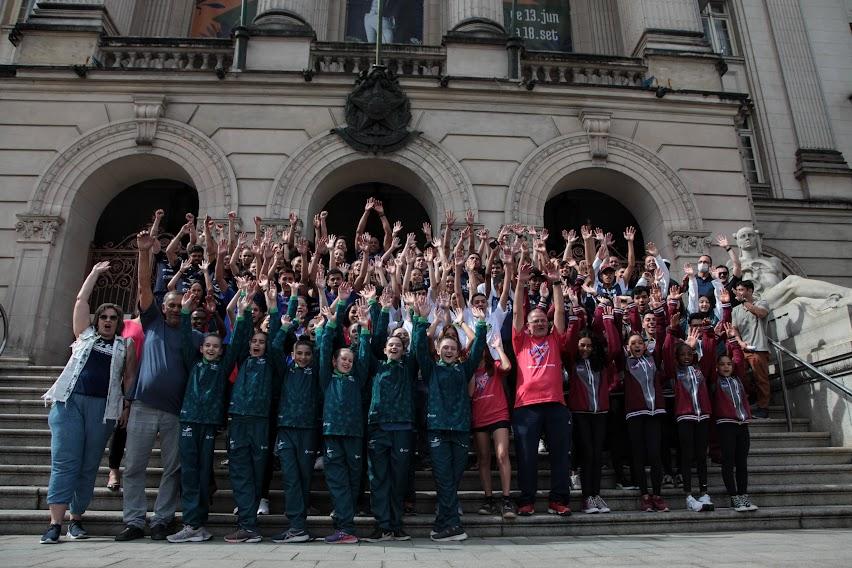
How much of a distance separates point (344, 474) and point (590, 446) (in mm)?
2633

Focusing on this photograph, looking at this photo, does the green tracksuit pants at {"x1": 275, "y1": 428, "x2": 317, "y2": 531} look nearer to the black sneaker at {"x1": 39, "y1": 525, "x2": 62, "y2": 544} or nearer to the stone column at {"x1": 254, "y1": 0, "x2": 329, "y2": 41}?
the black sneaker at {"x1": 39, "y1": 525, "x2": 62, "y2": 544}

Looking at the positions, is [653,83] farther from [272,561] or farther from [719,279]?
[272,561]

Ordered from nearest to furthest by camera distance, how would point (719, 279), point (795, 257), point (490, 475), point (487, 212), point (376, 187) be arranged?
point (490, 475)
point (719, 279)
point (487, 212)
point (376, 187)
point (795, 257)

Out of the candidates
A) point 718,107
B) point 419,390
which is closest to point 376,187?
point 718,107

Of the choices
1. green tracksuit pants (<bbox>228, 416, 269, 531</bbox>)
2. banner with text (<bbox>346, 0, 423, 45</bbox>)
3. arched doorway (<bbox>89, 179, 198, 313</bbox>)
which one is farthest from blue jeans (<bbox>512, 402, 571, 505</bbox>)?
banner with text (<bbox>346, 0, 423, 45</bbox>)

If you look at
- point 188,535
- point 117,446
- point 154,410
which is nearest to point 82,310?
point 154,410

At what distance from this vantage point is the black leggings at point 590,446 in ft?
20.4

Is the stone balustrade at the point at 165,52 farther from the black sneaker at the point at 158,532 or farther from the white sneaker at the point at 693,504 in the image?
the white sneaker at the point at 693,504

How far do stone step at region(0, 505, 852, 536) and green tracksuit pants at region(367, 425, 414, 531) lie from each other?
11.5 inches

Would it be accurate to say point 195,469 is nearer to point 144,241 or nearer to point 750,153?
point 144,241

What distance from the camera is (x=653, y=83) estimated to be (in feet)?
47.5

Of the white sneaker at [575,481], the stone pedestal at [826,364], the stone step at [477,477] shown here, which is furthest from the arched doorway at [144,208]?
the stone pedestal at [826,364]

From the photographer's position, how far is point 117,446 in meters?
6.47

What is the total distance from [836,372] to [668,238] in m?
5.47
